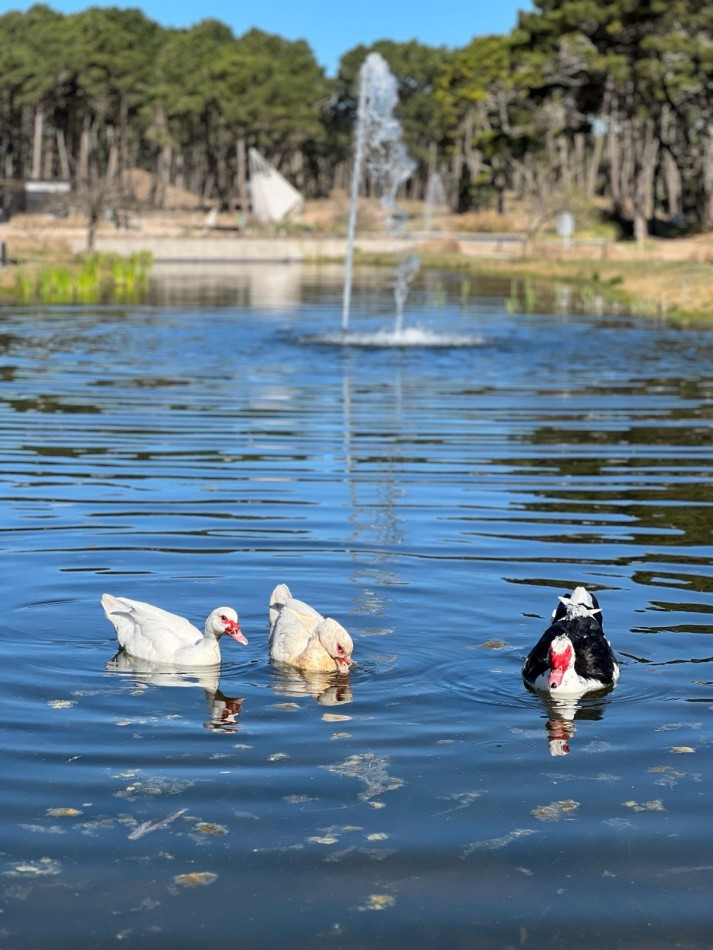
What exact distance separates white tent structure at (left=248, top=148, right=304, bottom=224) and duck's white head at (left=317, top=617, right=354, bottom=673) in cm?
9233

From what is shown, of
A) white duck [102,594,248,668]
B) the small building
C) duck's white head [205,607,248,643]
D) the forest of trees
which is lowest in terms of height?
white duck [102,594,248,668]

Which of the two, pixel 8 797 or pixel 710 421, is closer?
pixel 8 797

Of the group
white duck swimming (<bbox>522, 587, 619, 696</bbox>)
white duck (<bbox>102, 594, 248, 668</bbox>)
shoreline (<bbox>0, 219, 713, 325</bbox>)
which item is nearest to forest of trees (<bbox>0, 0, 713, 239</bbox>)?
shoreline (<bbox>0, 219, 713, 325</bbox>)

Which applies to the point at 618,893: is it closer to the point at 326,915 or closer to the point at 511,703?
the point at 326,915

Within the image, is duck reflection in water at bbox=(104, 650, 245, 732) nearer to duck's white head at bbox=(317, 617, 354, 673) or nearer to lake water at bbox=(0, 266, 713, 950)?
lake water at bbox=(0, 266, 713, 950)

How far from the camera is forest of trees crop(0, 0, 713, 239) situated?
235 feet

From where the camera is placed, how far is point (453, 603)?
9852 mm

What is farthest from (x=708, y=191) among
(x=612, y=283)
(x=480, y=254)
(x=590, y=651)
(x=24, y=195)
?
(x=590, y=651)

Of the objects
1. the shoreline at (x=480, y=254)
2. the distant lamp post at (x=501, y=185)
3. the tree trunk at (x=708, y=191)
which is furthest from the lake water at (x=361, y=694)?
the distant lamp post at (x=501, y=185)

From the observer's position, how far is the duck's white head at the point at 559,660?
785 centimetres

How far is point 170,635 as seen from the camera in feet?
27.8

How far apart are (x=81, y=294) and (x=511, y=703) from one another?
35077 mm

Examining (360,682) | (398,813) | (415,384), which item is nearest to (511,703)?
(360,682)

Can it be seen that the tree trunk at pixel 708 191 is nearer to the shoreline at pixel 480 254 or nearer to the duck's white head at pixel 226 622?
the shoreline at pixel 480 254
